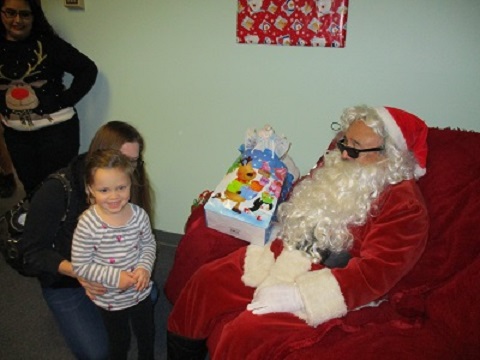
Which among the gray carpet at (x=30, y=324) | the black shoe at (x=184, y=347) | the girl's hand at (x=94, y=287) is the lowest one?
the gray carpet at (x=30, y=324)

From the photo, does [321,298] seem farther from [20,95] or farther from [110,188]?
[20,95]

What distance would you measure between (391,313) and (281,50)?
1456 mm

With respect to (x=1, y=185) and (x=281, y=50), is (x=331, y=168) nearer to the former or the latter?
(x=281, y=50)

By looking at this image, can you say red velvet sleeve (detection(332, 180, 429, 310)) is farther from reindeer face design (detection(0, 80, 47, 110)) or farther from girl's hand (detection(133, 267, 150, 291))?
reindeer face design (detection(0, 80, 47, 110))

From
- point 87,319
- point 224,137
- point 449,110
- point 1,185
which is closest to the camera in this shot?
point 87,319

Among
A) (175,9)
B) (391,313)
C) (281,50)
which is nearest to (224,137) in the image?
(281,50)

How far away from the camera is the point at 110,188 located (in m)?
1.40

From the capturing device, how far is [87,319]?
5.60 ft

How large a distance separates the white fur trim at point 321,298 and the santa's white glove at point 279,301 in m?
0.03

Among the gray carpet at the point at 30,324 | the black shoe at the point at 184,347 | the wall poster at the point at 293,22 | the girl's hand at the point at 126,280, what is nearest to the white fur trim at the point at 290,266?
the black shoe at the point at 184,347

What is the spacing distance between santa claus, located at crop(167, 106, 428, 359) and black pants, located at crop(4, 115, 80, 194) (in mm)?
1432

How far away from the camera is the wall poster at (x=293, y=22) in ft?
6.32

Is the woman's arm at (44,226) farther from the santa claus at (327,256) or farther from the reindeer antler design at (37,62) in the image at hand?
the reindeer antler design at (37,62)

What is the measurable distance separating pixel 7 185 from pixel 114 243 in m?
2.53
